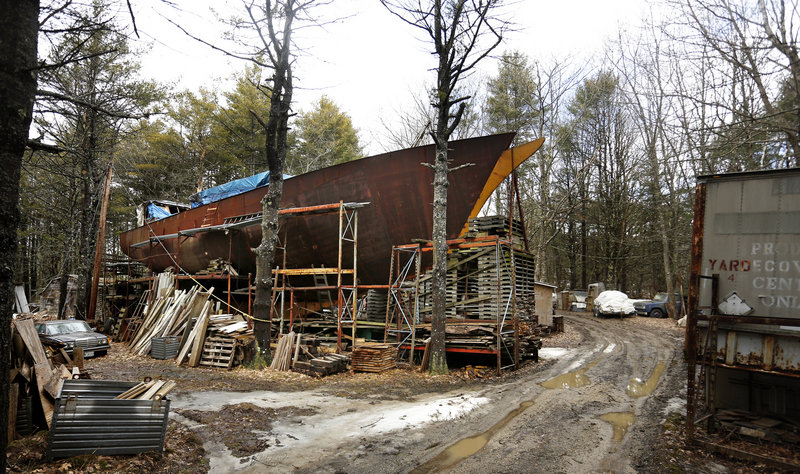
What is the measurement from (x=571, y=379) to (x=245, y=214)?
40.7 feet

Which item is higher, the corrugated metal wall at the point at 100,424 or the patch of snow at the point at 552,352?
the corrugated metal wall at the point at 100,424

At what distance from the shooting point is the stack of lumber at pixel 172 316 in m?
12.7

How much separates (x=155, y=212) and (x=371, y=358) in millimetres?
17329

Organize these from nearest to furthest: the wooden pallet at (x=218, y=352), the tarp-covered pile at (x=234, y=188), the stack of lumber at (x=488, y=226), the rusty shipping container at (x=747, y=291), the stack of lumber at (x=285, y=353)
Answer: the rusty shipping container at (x=747, y=291) < the stack of lumber at (x=285, y=353) < the wooden pallet at (x=218, y=352) < the stack of lumber at (x=488, y=226) < the tarp-covered pile at (x=234, y=188)

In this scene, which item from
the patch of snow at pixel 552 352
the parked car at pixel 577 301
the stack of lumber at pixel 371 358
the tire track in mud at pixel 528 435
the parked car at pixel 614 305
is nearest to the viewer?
the tire track in mud at pixel 528 435

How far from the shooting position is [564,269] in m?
39.1

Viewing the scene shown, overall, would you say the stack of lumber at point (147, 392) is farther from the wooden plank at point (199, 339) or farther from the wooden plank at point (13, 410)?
the wooden plank at point (199, 339)

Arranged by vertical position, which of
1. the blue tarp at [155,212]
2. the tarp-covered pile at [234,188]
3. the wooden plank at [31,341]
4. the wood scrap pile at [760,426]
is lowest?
the wood scrap pile at [760,426]

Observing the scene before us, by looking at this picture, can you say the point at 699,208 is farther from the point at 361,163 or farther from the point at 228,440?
the point at 361,163

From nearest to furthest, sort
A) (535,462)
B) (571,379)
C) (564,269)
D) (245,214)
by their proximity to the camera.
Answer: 1. (535,462)
2. (571,379)
3. (245,214)
4. (564,269)

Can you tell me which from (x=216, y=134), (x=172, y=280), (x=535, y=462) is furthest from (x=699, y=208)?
(x=216, y=134)

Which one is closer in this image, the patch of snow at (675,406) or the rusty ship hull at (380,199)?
the patch of snow at (675,406)

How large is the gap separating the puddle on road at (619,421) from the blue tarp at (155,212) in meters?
21.8

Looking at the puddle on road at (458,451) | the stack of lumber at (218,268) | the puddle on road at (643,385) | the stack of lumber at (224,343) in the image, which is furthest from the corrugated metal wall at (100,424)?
the stack of lumber at (218,268)
